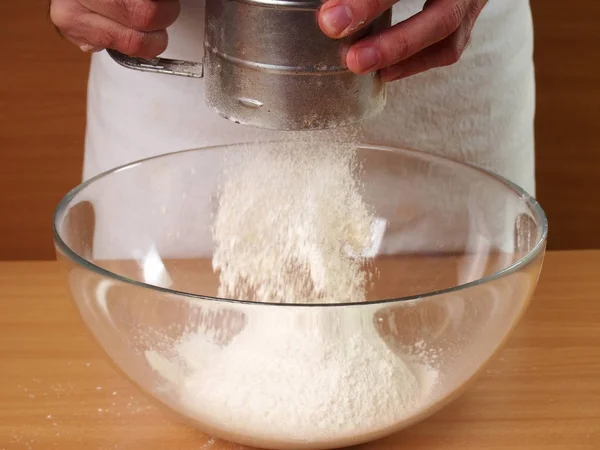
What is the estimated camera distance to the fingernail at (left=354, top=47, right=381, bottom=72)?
0.54m

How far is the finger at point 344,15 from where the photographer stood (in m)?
0.50

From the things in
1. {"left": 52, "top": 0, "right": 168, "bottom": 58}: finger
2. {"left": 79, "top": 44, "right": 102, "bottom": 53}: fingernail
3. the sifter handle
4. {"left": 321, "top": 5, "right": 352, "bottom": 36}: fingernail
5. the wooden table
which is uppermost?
{"left": 321, "top": 5, "right": 352, "bottom": 36}: fingernail

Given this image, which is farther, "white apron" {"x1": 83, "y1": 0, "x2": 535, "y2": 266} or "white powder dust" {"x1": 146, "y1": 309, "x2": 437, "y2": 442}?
"white apron" {"x1": 83, "y1": 0, "x2": 535, "y2": 266}

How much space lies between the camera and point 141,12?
0.64 meters

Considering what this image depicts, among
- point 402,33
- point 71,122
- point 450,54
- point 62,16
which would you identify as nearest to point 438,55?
point 450,54

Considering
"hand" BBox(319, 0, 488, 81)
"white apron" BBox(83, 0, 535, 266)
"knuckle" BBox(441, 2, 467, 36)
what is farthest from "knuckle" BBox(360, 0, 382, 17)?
"white apron" BBox(83, 0, 535, 266)

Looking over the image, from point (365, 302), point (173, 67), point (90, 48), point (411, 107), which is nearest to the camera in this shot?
point (365, 302)

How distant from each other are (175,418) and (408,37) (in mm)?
295

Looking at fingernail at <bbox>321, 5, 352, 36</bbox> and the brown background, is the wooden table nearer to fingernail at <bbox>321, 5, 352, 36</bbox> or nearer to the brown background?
fingernail at <bbox>321, 5, 352, 36</bbox>

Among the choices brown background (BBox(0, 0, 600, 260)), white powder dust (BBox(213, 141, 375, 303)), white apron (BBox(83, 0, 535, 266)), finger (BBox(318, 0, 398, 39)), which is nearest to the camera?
finger (BBox(318, 0, 398, 39))

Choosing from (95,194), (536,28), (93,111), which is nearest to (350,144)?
(95,194)

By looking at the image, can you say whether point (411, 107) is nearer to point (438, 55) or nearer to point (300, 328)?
point (438, 55)

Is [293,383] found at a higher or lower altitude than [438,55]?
lower

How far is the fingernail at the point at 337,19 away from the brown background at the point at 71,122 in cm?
119
